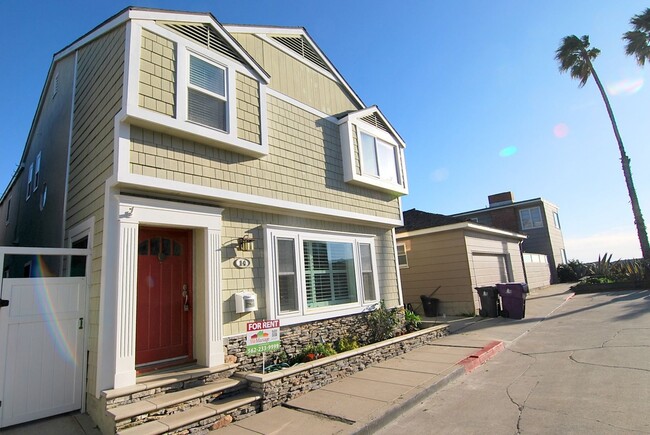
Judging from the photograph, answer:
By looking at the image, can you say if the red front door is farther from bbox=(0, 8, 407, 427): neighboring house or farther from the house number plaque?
the house number plaque

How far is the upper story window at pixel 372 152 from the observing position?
358 inches

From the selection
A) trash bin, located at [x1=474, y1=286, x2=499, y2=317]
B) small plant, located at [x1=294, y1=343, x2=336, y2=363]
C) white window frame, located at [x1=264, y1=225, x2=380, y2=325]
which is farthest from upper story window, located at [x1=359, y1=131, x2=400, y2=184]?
trash bin, located at [x1=474, y1=286, x2=499, y2=317]

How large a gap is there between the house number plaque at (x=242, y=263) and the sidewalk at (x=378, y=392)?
2.31 metres

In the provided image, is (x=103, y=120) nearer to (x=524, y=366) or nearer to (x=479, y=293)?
(x=524, y=366)

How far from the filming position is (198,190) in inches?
229

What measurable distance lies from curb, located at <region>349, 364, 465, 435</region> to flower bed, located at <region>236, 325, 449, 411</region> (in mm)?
1422

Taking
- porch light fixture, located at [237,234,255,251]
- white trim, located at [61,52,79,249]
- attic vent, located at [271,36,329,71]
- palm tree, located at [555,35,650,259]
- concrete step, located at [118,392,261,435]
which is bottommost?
concrete step, located at [118,392,261,435]

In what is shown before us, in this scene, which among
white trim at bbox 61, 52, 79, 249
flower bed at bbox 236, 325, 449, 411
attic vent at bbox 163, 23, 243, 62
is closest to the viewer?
flower bed at bbox 236, 325, 449, 411

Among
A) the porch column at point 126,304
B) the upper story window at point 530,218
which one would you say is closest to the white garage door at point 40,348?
the porch column at point 126,304

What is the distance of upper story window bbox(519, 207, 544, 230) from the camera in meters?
25.1

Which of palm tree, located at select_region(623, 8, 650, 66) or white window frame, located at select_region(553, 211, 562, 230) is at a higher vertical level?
palm tree, located at select_region(623, 8, 650, 66)

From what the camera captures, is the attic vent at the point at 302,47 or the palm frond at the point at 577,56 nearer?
the attic vent at the point at 302,47

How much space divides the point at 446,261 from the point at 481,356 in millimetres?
6255

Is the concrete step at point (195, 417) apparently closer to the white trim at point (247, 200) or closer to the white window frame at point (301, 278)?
the white window frame at point (301, 278)
